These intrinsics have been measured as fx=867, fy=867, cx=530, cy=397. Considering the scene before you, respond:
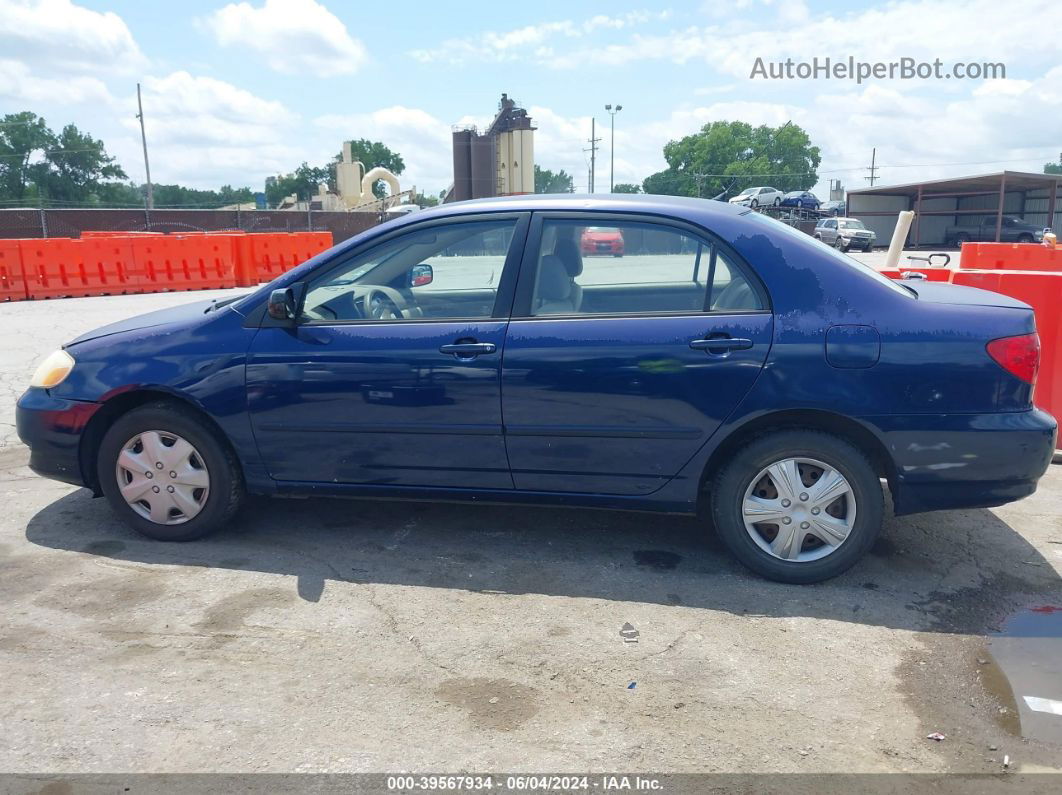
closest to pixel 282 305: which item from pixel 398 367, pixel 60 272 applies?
pixel 398 367

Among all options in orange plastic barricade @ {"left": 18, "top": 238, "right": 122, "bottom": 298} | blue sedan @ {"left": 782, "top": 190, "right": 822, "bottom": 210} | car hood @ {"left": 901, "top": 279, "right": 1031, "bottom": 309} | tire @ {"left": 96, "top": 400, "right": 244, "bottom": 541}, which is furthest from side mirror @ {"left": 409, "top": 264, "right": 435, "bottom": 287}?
blue sedan @ {"left": 782, "top": 190, "right": 822, "bottom": 210}

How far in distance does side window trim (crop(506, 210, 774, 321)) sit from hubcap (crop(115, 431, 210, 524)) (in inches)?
69.9

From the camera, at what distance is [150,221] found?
29422 mm

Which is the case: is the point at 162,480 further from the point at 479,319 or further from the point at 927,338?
the point at 927,338

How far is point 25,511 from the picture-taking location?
16.1 feet

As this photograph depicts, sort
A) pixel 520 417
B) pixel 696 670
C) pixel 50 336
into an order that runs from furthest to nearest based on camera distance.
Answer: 1. pixel 50 336
2. pixel 520 417
3. pixel 696 670

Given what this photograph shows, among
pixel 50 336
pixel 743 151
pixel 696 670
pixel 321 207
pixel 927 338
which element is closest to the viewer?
pixel 696 670

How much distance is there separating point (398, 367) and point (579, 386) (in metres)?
0.84

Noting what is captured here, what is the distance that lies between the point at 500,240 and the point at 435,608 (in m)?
1.71

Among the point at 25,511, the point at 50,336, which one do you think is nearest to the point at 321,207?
the point at 50,336

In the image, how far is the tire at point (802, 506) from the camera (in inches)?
148

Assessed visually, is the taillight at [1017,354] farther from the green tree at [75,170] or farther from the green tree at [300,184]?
the green tree at [300,184]

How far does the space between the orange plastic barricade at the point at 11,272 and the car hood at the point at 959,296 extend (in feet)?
56.4

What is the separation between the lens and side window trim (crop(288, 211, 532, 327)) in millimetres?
4000
